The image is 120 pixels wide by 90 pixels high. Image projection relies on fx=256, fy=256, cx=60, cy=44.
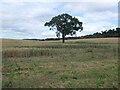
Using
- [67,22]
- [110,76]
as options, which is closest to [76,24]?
[67,22]

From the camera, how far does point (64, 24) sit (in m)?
77.9

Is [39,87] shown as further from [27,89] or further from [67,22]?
[67,22]

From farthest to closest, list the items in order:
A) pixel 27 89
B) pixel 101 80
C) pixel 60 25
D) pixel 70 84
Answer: pixel 60 25 → pixel 101 80 → pixel 70 84 → pixel 27 89

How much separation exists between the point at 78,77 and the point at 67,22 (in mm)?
67187

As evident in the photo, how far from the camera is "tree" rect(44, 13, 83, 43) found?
3044 inches

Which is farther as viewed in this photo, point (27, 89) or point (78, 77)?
point (78, 77)

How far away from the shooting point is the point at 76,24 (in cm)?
7962

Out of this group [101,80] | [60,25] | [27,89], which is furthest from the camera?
[60,25]

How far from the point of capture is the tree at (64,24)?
7731cm

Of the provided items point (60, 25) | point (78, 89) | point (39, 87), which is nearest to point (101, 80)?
point (78, 89)

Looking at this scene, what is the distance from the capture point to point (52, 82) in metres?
10.4

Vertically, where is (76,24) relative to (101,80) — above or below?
above

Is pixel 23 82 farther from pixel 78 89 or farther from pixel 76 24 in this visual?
pixel 76 24

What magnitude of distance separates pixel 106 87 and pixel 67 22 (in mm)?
69371
